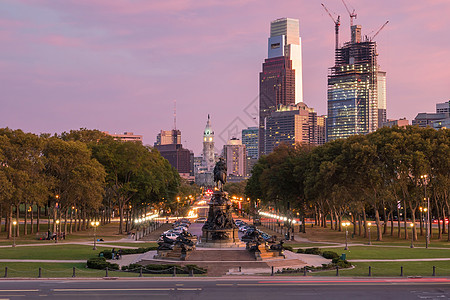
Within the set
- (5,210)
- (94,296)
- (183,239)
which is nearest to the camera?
(94,296)

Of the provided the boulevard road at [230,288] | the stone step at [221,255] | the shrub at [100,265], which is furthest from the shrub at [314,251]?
the shrub at [100,265]

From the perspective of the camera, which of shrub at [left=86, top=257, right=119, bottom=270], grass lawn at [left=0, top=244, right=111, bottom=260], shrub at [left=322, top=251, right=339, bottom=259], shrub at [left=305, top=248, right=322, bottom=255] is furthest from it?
shrub at [left=305, top=248, right=322, bottom=255]

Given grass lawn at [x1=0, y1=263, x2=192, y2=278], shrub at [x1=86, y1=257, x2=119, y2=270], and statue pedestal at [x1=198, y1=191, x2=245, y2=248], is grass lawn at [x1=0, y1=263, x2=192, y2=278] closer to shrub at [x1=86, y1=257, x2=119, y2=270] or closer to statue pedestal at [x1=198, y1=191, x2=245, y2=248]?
shrub at [x1=86, y1=257, x2=119, y2=270]

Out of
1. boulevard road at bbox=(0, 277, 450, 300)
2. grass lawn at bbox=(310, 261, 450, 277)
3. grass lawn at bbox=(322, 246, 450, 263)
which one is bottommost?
grass lawn at bbox=(322, 246, 450, 263)

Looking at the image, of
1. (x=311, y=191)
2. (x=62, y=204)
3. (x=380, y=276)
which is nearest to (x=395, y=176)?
(x=311, y=191)

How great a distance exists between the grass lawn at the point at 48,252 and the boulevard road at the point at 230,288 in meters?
17.8

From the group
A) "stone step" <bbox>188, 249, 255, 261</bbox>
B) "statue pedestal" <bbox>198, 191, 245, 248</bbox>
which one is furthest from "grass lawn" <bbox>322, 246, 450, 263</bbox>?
"statue pedestal" <bbox>198, 191, 245, 248</bbox>

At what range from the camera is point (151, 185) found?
340 feet

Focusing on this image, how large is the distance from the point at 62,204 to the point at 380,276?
64010mm

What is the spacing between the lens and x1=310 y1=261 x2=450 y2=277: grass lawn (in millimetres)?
44231

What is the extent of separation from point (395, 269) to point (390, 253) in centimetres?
1583

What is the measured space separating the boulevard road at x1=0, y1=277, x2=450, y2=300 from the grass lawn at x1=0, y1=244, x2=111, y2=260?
701 inches

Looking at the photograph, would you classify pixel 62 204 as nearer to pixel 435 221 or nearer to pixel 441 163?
pixel 441 163

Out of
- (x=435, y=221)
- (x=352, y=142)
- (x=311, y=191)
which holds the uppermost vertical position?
(x=352, y=142)
